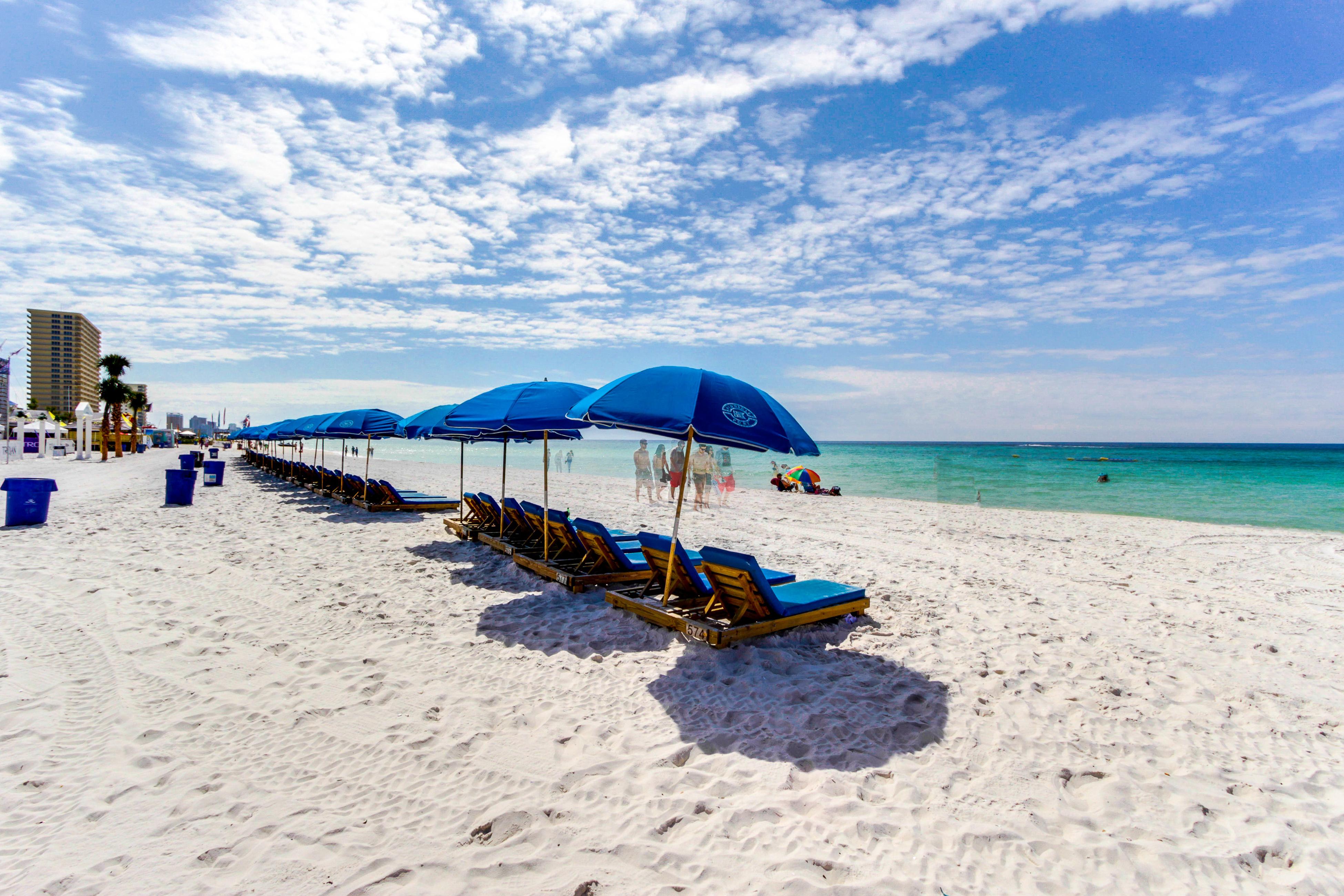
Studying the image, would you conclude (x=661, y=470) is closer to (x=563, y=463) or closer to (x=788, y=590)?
(x=788, y=590)

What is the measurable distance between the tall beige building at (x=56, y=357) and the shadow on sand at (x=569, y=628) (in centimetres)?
18098

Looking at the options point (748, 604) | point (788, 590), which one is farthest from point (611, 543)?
point (748, 604)

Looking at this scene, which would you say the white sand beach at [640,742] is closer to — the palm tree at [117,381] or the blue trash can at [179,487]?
the blue trash can at [179,487]

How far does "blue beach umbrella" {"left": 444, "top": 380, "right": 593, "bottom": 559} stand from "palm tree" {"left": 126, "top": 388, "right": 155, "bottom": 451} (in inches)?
1835

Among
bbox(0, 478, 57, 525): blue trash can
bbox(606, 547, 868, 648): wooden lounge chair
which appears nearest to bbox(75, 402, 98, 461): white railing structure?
bbox(0, 478, 57, 525): blue trash can

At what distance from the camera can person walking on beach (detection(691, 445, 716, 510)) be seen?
54.9ft

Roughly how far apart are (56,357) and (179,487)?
180650 millimetres

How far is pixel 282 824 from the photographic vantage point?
2814 mm

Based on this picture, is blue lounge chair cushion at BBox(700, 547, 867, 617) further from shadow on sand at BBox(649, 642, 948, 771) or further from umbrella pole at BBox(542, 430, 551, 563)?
umbrella pole at BBox(542, 430, 551, 563)

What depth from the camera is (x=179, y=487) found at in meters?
13.5

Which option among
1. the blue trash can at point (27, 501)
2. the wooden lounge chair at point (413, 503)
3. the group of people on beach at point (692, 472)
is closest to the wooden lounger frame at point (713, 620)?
the wooden lounge chair at point (413, 503)

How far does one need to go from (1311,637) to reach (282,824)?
8.34 m

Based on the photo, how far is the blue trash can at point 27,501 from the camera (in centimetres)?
1023

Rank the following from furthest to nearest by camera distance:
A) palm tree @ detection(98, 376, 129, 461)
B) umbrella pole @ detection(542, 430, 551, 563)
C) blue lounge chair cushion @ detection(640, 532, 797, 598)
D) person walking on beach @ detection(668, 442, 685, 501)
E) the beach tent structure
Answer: palm tree @ detection(98, 376, 129, 461) < person walking on beach @ detection(668, 442, 685, 501) < umbrella pole @ detection(542, 430, 551, 563) < blue lounge chair cushion @ detection(640, 532, 797, 598) < the beach tent structure
